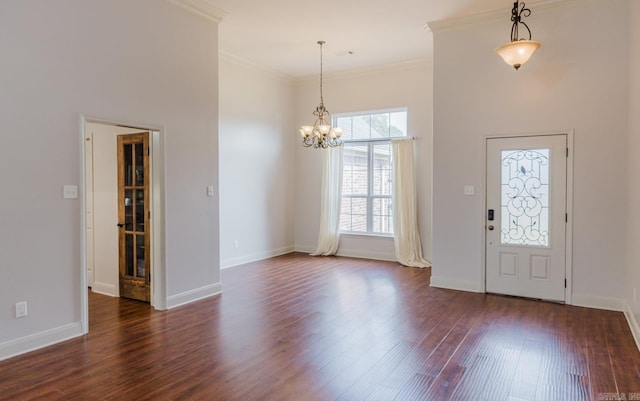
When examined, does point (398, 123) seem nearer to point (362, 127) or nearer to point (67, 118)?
point (362, 127)

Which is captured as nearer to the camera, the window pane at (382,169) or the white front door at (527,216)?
the white front door at (527,216)

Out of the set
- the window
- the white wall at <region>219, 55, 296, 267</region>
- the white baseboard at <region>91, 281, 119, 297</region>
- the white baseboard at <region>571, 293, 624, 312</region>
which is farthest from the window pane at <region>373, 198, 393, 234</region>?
the white baseboard at <region>91, 281, 119, 297</region>

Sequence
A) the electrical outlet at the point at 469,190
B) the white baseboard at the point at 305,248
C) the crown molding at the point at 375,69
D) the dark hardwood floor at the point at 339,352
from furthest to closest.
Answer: the white baseboard at the point at 305,248 → the crown molding at the point at 375,69 → the electrical outlet at the point at 469,190 → the dark hardwood floor at the point at 339,352

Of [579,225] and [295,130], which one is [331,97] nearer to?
[295,130]

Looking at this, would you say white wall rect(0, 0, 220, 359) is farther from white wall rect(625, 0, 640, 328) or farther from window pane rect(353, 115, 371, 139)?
white wall rect(625, 0, 640, 328)

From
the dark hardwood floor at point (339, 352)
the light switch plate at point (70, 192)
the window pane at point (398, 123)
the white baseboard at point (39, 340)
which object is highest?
the window pane at point (398, 123)

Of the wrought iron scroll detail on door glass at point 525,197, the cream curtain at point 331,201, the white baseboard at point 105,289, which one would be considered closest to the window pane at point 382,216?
the cream curtain at point 331,201

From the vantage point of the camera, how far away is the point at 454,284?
5.57 metres

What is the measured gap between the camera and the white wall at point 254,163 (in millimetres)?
7059

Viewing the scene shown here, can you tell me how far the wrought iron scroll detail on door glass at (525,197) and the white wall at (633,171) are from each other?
33.2 inches

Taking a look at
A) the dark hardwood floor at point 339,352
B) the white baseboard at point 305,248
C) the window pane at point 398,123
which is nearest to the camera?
the dark hardwood floor at point 339,352

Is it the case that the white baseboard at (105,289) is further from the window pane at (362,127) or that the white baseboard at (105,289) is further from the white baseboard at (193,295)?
the window pane at (362,127)

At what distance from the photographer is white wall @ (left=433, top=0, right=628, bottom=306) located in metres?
4.63

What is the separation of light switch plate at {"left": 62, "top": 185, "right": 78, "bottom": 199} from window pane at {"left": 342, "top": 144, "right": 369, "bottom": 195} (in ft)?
17.1
